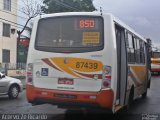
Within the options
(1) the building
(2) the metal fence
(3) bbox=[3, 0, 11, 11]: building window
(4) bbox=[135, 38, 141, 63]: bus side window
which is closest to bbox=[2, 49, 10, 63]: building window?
(1) the building

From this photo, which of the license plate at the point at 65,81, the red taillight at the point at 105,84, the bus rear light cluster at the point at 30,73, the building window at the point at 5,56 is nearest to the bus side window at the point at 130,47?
the red taillight at the point at 105,84

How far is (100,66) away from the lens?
377 inches

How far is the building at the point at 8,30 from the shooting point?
38391 millimetres

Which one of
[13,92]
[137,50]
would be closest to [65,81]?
[137,50]

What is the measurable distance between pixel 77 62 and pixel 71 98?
0.94 metres

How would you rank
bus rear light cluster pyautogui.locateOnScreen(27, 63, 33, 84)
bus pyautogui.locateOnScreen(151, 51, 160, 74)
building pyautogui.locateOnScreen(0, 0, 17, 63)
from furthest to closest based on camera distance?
bus pyautogui.locateOnScreen(151, 51, 160, 74) < building pyautogui.locateOnScreen(0, 0, 17, 63) < bus rear light cluster pyautogui.locateOnScreen(27, 63, 33, 84)

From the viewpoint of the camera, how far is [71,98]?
972 centimetres

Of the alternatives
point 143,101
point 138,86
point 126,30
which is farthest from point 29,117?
point 143,101

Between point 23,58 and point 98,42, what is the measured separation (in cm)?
3916

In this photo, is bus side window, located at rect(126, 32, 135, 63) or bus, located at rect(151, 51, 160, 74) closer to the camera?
bus side window, located at rect(126, 32, 135, 63)

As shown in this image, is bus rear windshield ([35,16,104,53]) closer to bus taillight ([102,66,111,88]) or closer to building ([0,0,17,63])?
bus taillight ([102,66,111,88])

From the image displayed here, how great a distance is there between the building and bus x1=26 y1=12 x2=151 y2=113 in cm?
2858

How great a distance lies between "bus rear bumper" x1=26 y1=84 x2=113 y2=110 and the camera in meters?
9.44

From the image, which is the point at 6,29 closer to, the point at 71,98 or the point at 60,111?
the point at 60,111
